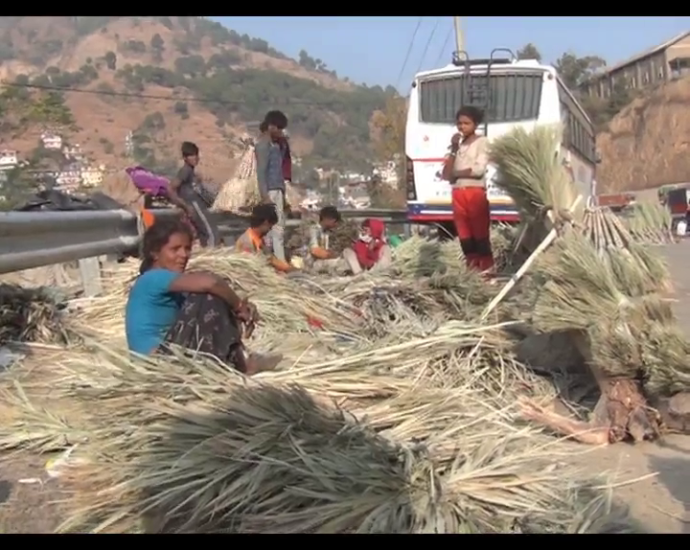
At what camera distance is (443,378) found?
437cm

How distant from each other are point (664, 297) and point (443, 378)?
115 centimetres

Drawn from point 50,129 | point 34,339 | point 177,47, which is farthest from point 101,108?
point 34,339

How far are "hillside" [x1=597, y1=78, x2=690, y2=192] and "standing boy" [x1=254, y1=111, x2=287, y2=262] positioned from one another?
55347 millimetres

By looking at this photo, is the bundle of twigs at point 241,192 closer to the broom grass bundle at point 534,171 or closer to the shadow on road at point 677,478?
the broom grass bundle at point 534,171

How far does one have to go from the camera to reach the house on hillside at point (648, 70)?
238 ft

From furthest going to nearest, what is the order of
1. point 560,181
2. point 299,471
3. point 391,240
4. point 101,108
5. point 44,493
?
1. point 101,108
2. point 391,240
3. point 560,181
4. point 44,493
5. point 299,471

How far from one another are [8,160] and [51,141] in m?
13.1

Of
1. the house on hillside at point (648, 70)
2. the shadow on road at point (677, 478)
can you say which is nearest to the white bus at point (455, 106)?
the shadow on road at point (677, 478)

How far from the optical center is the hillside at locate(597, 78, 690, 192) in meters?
62.1

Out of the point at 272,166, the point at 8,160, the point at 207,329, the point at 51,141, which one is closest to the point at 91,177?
the point at 8,160

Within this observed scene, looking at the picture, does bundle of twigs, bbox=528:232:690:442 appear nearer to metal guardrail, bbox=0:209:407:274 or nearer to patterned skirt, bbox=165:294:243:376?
patterned skirt, bbox=165:294:243:376

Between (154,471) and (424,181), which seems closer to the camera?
(154,471)

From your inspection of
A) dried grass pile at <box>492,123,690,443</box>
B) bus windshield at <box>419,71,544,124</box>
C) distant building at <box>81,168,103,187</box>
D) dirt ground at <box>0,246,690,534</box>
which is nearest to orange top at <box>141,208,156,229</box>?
dried grass pile at <box>492,123,690,443</box>
